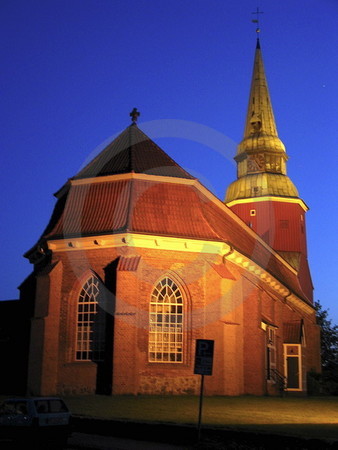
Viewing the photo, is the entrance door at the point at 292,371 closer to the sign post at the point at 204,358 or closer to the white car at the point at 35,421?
the sign post at the point at 204,358

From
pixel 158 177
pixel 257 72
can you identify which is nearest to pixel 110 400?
pixel 158 177

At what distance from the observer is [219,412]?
1942 centimetres

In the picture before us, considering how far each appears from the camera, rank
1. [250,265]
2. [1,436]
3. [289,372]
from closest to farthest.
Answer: [1,436] → [250,265] → [289,372]

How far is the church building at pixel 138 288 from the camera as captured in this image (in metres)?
25.7

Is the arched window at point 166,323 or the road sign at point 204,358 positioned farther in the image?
the arched window at point 166,323

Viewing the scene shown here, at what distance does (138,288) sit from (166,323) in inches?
83.6

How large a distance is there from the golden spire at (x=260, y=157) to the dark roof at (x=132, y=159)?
1971 centimetres

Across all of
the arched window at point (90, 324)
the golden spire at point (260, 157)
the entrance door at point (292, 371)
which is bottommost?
the entrance door at point (292, 371)

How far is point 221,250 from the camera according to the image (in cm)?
2783

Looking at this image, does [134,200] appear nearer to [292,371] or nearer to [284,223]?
[292,371]

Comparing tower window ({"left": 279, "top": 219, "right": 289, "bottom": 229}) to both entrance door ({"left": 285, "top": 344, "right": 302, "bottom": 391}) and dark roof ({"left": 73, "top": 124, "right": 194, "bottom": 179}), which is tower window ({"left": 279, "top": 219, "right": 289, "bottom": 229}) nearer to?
entrance door ({"left": 285, "top": 344, "right": 302, "bottom": 391})

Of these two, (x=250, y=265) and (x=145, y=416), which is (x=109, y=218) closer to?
(x=250, y=265)

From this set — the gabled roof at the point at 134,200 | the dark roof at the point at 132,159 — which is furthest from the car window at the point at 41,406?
the dark roof at the point at 132,159

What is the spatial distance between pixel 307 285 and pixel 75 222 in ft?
94.8
